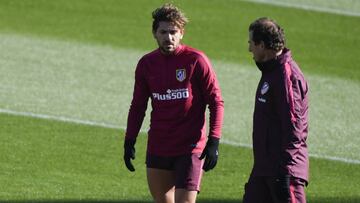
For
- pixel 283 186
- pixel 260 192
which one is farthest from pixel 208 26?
pixel 283 186

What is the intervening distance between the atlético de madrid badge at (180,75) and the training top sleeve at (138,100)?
0.32 metres

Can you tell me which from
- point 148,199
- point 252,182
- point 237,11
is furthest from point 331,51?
point 252,182

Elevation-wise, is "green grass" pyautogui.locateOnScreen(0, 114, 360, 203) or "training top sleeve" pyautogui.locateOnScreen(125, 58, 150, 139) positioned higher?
"training top sleeve" pyautogui.locateOnScreen(125, 58, 150, 139)

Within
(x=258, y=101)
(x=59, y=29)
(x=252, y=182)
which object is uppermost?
(x=258, y=101)

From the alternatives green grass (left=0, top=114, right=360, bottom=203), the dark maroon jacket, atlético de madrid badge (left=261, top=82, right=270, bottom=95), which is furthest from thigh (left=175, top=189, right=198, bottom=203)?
green grass (left=0, top=114, right=360, bottom=203)

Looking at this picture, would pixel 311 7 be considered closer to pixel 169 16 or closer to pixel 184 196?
pixel 169 16

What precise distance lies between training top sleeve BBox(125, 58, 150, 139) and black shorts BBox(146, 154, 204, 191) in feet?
1.02

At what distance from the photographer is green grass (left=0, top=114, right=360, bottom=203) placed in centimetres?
1234

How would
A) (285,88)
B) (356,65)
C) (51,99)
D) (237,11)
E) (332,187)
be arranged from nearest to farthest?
1. (285,88)
2. (332,187)
3. (51,99)
4. (356,65)
5. (237,11)

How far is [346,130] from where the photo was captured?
15.9 m

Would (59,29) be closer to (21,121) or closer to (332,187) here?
(21,121)

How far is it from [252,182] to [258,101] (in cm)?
67

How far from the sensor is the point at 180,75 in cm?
929

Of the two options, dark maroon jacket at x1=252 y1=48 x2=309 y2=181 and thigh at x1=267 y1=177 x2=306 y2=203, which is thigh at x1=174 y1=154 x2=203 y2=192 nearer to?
dark maroon jacket at x1=252 y1=48 x2=309 y2=181
